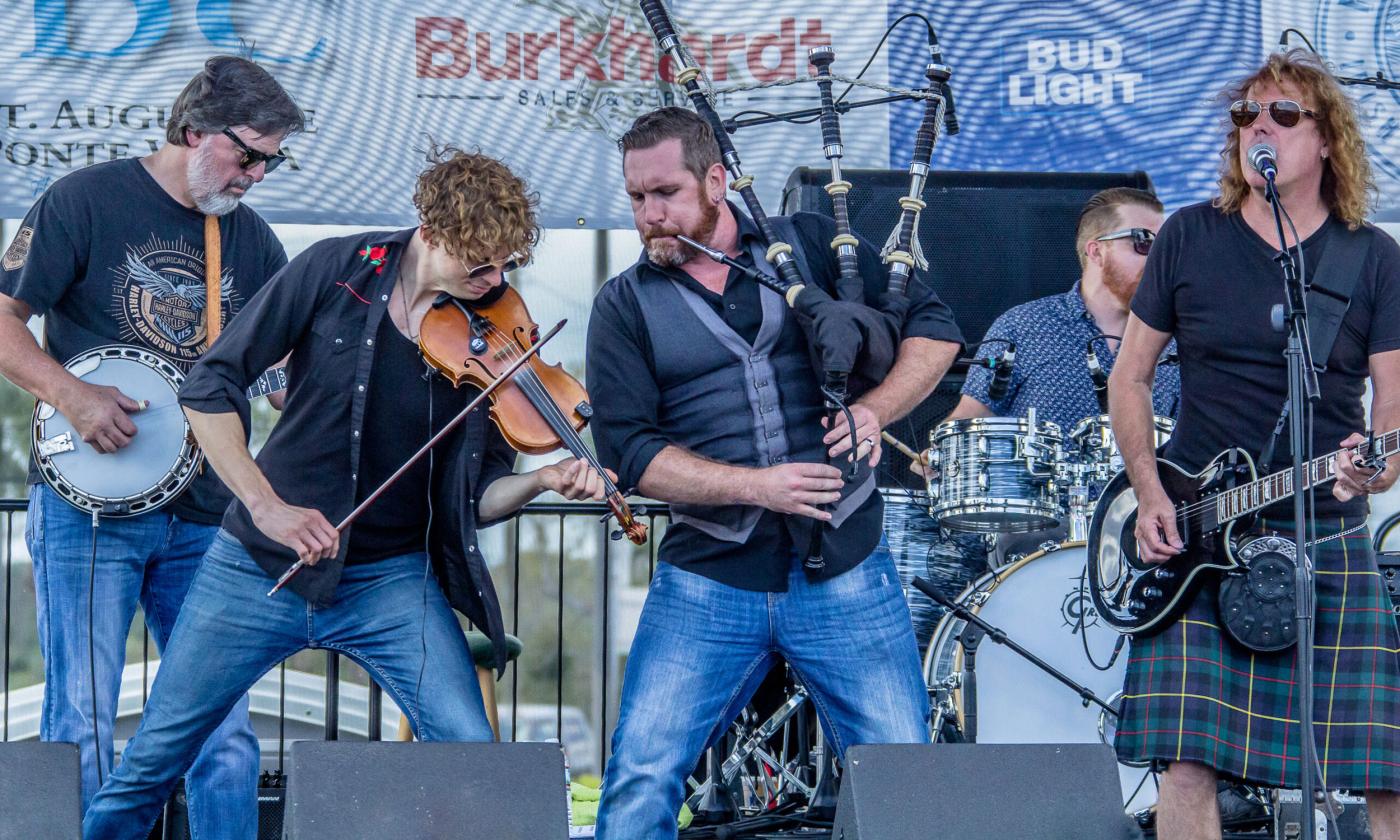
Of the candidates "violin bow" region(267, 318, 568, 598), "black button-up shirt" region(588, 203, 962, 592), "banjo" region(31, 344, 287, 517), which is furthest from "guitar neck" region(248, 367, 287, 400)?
"black button-up shirt" region(588, 203, 962, 592)

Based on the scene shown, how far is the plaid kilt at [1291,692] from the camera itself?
363cm

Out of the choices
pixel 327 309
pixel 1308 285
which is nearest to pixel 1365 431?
pixel 1308 285

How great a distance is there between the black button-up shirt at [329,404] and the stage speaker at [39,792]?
2.56ft

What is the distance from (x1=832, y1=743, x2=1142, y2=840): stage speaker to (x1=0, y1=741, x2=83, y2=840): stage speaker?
4.70ft

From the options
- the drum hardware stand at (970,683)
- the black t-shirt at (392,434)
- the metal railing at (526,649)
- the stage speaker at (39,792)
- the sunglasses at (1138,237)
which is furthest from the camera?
the metal railing at (526,649)

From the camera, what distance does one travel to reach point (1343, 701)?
3.65m

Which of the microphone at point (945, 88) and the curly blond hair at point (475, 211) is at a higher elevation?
the microphone at point (945, 88)

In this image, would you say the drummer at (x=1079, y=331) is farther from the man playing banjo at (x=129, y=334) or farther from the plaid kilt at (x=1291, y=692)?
the man playing banjo at (x=129, y=334)

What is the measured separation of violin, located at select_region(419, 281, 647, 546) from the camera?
12.2 ft

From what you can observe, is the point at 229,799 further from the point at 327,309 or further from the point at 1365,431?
the point at 1365,431

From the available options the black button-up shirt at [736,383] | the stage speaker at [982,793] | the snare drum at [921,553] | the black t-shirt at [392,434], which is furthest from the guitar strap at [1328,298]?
the snare drum at [921,553]

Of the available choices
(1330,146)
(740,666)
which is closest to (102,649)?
(740,666)

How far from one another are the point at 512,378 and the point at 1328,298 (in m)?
1.79

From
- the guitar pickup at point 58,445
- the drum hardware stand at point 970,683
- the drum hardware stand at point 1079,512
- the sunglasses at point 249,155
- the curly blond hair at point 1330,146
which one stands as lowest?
the drum hardware stand at point 970,683
